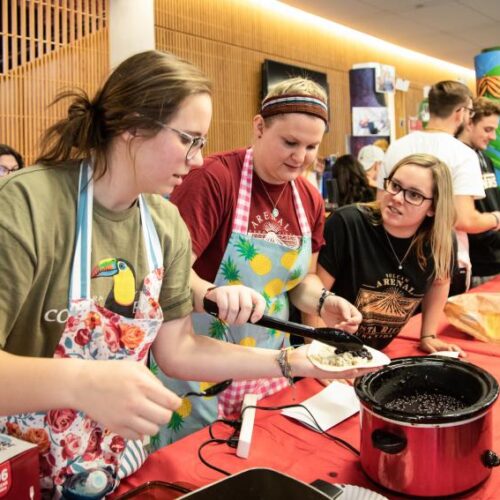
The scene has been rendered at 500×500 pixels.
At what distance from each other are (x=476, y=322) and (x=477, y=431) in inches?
46.9

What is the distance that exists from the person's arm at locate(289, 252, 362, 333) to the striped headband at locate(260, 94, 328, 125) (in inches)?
20.5

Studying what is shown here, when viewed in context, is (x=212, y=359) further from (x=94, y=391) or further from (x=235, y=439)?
(x=94, y=391)

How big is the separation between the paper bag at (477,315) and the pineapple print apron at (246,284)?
32.9 inches

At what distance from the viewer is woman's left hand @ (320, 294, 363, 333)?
5.18ft

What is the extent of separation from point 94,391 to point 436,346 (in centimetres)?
158

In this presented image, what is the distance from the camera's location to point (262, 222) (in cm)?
176

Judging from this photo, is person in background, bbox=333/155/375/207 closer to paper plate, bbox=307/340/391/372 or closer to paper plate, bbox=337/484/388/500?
paper plate, bbox=307/340/391/372

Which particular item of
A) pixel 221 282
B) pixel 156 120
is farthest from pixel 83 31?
pixel 156 120

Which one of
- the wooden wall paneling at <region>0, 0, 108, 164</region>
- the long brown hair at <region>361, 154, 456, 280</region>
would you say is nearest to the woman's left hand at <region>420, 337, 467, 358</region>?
the long brown hair at <region>361, 154, 456, 280</region>

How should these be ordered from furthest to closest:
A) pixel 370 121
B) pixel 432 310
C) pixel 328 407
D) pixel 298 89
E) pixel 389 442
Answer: pixel 370 121, pixel 432 310, pixel 298 89, pixel 328 407, pixel 389 442

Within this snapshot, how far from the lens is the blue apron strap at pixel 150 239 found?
1168 millimetres

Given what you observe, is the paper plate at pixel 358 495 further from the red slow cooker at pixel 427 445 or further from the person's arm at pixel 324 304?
the person's arm at pixel 324 304

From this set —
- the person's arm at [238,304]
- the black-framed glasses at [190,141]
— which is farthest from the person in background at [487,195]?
the black-framed glasses at [190,141]

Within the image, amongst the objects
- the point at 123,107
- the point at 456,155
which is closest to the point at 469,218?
the point at 456,155
